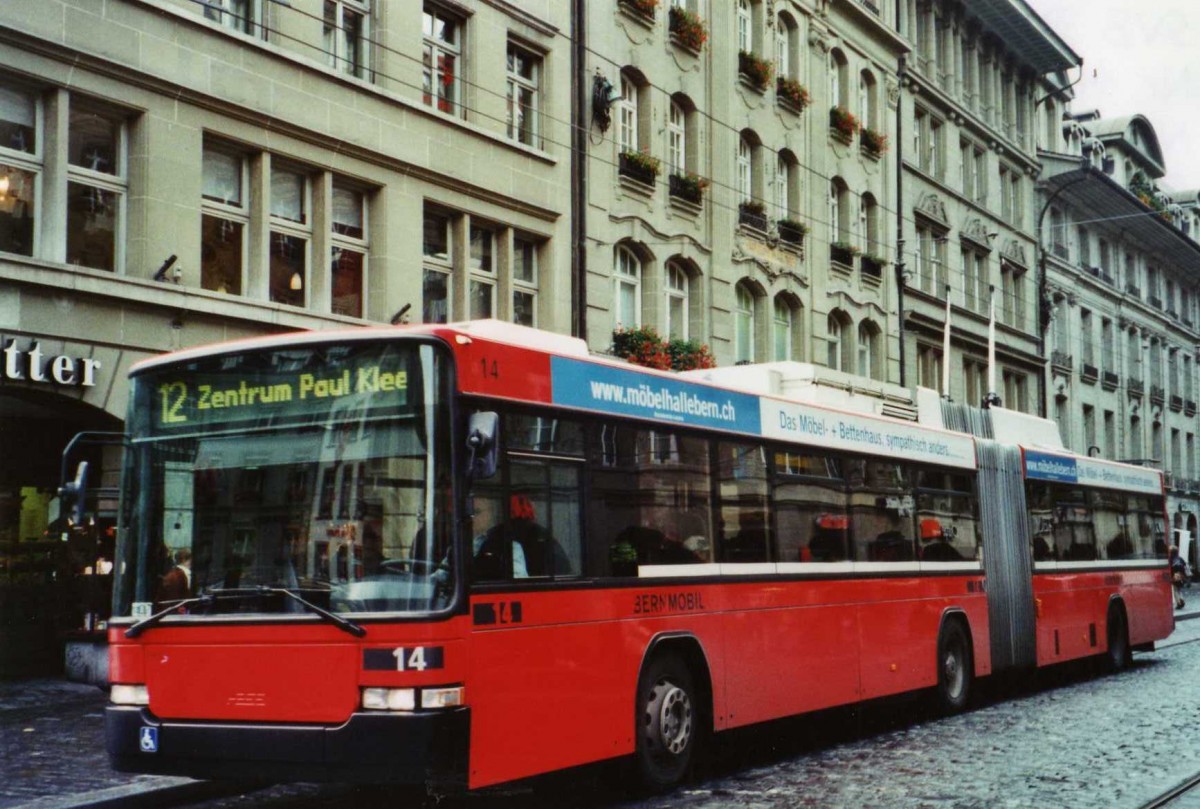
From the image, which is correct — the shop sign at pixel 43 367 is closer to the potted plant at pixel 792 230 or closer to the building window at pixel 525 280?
the building window at pixel 525 280

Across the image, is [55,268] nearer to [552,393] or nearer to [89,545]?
[89,545]

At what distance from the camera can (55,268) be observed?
14758 mm

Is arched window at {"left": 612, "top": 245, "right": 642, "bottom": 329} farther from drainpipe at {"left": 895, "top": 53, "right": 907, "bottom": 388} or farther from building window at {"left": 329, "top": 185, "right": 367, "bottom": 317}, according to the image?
drainpipe at {"left": 895, "top": 53, "right": 907, "bottom": 388}

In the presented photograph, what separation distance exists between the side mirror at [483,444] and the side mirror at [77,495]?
2.20 metres

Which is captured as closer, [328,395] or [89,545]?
[328,395]

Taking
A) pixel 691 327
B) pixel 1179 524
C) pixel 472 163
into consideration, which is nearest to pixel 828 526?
pixel 472 163

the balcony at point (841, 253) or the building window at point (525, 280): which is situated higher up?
the balcony at point (841, 253)

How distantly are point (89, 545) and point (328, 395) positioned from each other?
9757 mm

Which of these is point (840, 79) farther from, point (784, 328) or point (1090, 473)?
point (1090, 473)

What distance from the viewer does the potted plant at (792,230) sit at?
3000cm

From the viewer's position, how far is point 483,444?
7.75 meters

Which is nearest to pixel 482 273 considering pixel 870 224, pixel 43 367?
pixel 43 367

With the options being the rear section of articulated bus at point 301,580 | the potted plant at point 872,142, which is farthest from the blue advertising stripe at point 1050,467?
the potted plant at point 872,142

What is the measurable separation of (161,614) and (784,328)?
23.3 meters
